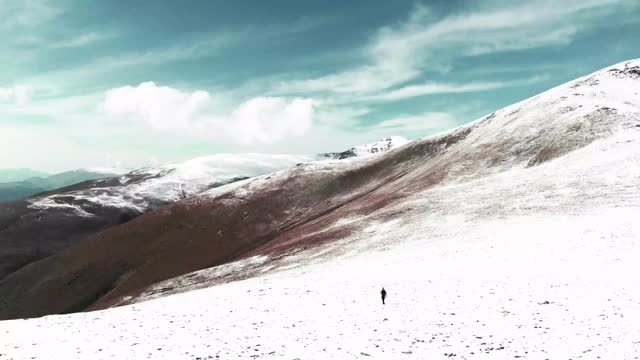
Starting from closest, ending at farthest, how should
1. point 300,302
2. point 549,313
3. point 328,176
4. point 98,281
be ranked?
point 549,313 < point 300,302 < point 98,281 < point 328,176

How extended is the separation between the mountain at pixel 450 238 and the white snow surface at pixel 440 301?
0.29 metres

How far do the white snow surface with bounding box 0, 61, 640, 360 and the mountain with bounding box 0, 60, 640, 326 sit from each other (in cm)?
29

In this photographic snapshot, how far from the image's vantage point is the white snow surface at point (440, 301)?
22.7 m

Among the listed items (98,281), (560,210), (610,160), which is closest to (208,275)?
(560,210)

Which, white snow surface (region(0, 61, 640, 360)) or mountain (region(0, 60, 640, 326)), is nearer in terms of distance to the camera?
white snow surface (region(0, 61, 640, 360))

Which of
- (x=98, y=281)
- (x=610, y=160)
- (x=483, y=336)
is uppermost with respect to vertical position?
(x=610, y=160)

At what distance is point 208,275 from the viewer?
266 ft

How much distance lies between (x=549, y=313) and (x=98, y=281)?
14776 centimetres

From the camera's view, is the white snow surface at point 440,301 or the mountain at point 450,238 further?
the mountain at point 450,238

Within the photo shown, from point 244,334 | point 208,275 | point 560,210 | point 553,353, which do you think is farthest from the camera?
point 208,275

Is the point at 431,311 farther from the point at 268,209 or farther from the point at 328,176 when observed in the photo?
the point at 328,176

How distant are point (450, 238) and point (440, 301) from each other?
21397mm

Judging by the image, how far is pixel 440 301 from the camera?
29688mm

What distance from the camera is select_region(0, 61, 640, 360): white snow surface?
22719mm
